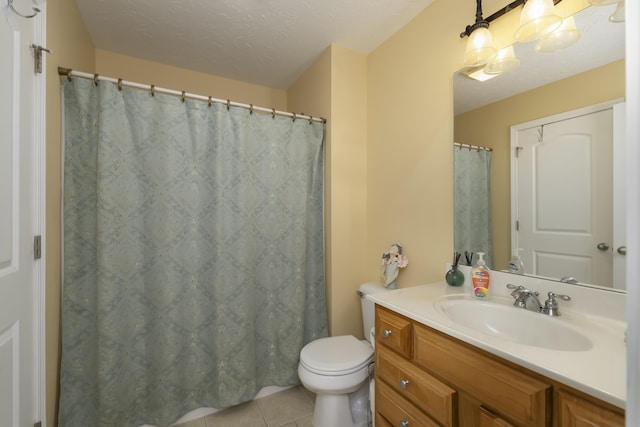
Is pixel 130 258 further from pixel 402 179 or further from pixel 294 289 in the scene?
pixel 402 179

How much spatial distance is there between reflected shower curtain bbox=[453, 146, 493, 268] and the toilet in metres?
0.71

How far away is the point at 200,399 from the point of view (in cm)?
161

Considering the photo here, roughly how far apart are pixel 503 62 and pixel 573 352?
1.15 m

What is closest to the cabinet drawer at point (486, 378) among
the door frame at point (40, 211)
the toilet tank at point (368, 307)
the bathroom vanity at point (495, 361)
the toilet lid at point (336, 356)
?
the bathroom vanity at point (495, 361)

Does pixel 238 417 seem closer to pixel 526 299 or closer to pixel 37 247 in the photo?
pixel 37 247

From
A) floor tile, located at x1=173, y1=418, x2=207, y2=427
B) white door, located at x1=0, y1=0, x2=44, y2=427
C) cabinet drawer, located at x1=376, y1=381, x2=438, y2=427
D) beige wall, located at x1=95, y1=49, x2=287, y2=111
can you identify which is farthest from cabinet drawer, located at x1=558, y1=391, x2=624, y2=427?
beige wall, located at x1=95, y1=49, x2=287, y2=111

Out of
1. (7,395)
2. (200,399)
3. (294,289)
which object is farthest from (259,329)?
(7,395)

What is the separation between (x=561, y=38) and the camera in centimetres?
103

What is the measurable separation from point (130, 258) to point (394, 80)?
1.90 m

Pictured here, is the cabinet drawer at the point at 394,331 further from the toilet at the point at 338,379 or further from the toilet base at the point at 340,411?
the toilet base at the point at 340,411

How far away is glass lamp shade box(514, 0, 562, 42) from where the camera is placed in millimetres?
1006

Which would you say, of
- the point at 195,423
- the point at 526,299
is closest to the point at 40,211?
the point at 195,423

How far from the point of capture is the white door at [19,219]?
0.89 m

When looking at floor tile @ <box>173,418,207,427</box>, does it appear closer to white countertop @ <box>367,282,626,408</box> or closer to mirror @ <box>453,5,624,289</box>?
white countertop @ <box>367,282,626,408</box>
